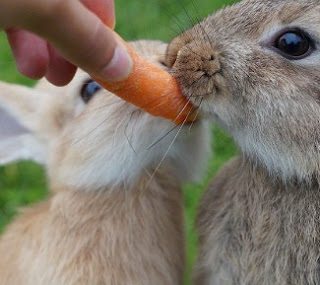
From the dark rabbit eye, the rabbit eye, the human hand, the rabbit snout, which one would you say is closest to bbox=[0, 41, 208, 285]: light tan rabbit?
the rabbit eye

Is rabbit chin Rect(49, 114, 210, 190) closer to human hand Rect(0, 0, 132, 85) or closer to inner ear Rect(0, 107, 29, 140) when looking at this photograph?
inner ear Rect(0, 107, 29, 140)

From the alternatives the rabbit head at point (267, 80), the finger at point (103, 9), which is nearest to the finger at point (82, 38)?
the finger at point (103, 9)

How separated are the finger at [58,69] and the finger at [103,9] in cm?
27

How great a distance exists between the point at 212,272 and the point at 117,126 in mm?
699

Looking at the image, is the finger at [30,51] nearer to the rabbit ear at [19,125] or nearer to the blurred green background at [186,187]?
the blurred green background at [186,187]

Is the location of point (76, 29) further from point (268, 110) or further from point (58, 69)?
point (268, 110)

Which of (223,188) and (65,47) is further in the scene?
(223,188)

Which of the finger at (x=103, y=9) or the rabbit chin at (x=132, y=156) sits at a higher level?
the finger at (x=103, y=9)

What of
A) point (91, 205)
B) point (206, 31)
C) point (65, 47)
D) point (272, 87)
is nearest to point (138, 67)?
point (206, 31)

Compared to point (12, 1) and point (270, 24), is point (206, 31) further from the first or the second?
point (12, 1)

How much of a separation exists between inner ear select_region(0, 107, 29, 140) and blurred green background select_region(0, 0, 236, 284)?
1.26ft

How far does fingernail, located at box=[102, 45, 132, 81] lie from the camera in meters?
1.73

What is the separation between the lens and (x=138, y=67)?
88.9 inches

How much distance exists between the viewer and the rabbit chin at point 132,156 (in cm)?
256
